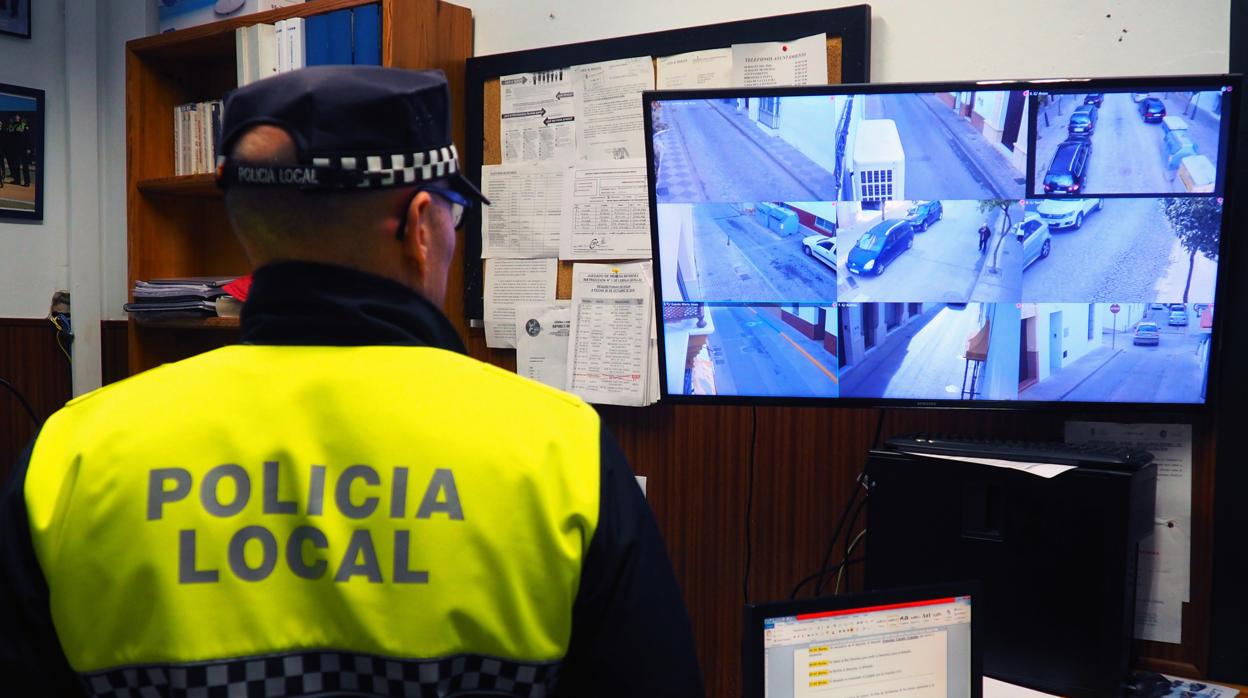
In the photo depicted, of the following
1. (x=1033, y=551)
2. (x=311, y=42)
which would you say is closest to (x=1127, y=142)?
(x=1033, y=551)

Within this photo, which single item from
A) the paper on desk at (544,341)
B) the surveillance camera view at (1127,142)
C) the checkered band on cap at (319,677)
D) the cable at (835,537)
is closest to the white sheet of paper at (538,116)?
the paper on desk at (544,341)

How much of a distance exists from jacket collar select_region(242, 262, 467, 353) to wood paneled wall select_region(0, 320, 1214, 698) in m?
1.21

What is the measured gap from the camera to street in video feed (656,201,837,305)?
1658mm

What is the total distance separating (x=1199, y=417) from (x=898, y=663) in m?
0.72

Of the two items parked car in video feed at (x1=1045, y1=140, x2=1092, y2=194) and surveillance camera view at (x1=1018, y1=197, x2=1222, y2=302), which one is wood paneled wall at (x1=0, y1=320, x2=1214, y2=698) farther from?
parked car in video feed at (x1=1045, y1=140, x2=1092, y2=194)

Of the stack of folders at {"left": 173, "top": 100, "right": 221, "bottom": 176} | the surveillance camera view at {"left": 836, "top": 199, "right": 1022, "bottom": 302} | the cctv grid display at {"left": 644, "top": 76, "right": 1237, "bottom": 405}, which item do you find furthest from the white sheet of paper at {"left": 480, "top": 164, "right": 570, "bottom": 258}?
the stack of folders at {"left": 173, "top": 100, "right": 221, "bottom": 176}

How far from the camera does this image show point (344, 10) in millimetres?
2424

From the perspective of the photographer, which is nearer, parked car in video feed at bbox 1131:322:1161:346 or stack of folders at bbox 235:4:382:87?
parked car in video feed at bbox 1131:322:1161:346

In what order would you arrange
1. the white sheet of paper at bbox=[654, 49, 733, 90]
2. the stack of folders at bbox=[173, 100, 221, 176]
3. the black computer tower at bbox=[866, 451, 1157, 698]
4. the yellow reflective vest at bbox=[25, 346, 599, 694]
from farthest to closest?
the stack of folders at bbox=[173, 100, 221, 176]
the white sheet of paper at bbox=[654, 49, 733, 90]
the black computer tower at bbox=[866, 451, 1157, 698]
the yellow reflective vest at bbox=[25, 346, 599, 694]

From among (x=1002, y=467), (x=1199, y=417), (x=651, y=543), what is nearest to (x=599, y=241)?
(x=1002, y=467)

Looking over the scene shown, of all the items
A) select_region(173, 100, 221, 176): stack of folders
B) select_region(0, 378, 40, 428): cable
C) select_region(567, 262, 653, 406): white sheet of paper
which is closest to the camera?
select_region(567, 262, 653, 406): white sheet of paper

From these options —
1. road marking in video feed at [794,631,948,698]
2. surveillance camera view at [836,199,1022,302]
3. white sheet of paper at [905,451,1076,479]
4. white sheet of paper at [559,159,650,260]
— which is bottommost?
road marking in video feed at [794,631,948,698]

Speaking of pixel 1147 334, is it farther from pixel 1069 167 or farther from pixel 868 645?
pixel 868 645

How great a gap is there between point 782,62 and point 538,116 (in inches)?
23.3
